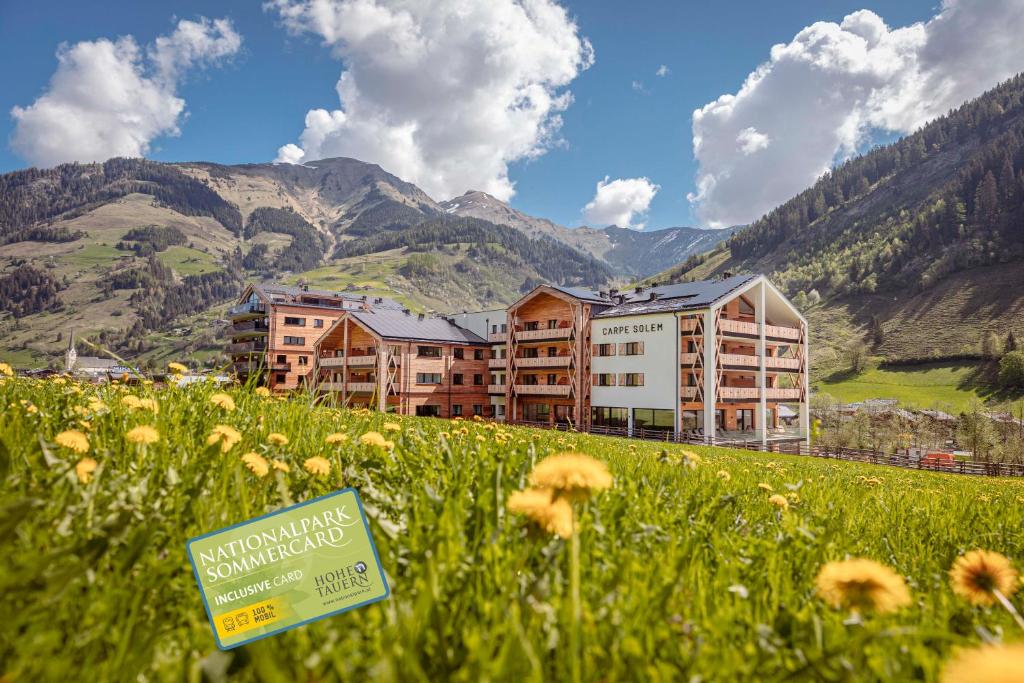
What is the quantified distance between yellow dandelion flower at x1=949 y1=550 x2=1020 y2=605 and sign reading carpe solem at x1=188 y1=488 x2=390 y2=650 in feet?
7.58

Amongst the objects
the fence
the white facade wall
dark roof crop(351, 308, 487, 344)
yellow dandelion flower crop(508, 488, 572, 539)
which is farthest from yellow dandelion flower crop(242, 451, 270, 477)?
dark roof crop(351, 308, 487, 344)

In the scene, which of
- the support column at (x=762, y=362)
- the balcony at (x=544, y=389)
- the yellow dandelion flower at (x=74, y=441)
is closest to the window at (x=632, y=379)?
the balcony at (x=544, y=389)

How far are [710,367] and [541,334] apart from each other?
15984mm

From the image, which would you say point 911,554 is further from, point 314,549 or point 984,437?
point 984,437

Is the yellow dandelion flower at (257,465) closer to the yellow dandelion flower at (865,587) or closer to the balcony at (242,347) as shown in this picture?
the yellow dandelion flower at (865,587)

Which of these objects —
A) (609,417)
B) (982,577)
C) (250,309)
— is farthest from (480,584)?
(250,309)

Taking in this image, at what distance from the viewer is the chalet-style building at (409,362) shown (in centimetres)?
→ 4936

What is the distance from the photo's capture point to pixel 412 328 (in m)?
52.8

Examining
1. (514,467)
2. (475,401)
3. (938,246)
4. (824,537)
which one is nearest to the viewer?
(824,537)

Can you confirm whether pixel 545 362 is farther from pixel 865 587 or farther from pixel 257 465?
pixel 865 587

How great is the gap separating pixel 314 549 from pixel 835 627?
1.87m

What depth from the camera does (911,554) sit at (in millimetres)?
3818

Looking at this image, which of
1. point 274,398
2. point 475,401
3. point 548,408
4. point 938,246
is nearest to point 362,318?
point 475,401

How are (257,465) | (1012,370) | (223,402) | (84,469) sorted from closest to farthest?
(84,469) → (257,465) → (223,402) → (1012,370)
